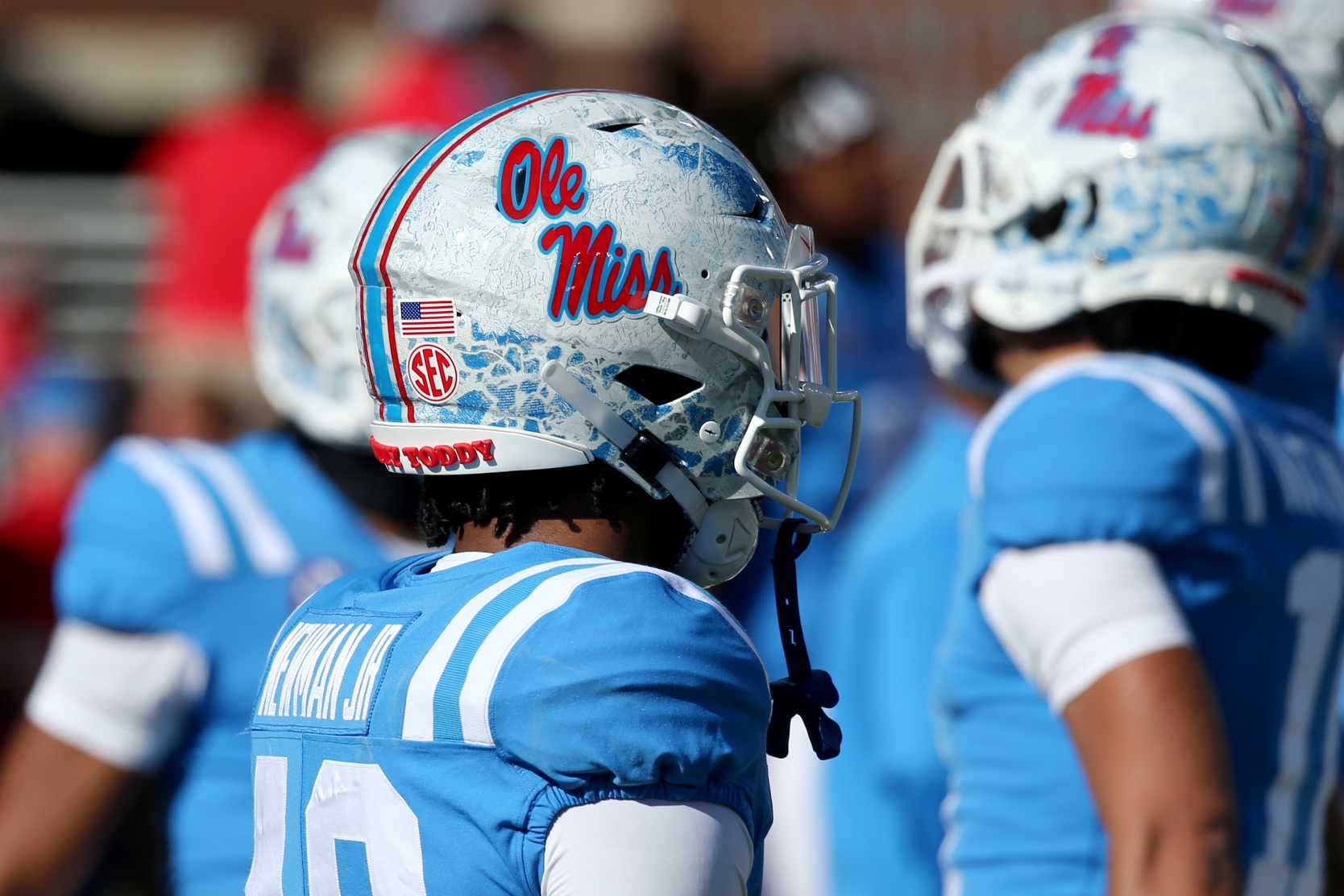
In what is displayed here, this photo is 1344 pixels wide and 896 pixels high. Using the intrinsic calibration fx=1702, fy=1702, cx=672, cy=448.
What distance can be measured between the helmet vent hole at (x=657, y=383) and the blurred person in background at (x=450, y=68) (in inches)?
204

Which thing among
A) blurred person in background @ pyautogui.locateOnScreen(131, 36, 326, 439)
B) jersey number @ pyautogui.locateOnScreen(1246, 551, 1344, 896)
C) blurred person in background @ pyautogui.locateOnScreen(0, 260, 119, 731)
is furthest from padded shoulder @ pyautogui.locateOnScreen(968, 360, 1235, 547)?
blurred person in background @ pyautogui.locateOnScreen(131, 36, 326, 439)

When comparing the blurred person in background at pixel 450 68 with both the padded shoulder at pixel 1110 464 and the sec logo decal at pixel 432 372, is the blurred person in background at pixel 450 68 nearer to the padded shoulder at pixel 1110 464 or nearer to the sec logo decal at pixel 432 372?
the padded shoulder at pixel 1110 464

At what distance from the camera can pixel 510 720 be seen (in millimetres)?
1601

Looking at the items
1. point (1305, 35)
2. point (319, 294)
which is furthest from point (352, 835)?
point (1305, 35)

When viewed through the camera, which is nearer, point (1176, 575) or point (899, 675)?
point (1176, 575)

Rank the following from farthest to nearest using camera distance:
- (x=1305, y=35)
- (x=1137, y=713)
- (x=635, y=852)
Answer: (x=1305, y=35) < (x=1137, y=713) < (x=635, y=852)

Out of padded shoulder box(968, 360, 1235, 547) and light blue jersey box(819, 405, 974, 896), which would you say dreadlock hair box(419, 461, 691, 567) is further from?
light blue jersey box(819, 405, 974, 896)

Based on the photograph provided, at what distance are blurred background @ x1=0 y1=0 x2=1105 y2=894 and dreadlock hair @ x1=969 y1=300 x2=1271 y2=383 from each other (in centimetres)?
275

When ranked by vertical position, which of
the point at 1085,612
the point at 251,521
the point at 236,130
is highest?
the point at 1085,612

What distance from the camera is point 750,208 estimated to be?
1.93m

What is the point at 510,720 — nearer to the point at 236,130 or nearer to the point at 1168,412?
the point at 1168,412

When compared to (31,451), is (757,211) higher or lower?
higher

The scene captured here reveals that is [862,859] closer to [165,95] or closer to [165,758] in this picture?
[165,758]

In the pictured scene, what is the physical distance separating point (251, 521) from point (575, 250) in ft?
5.60
